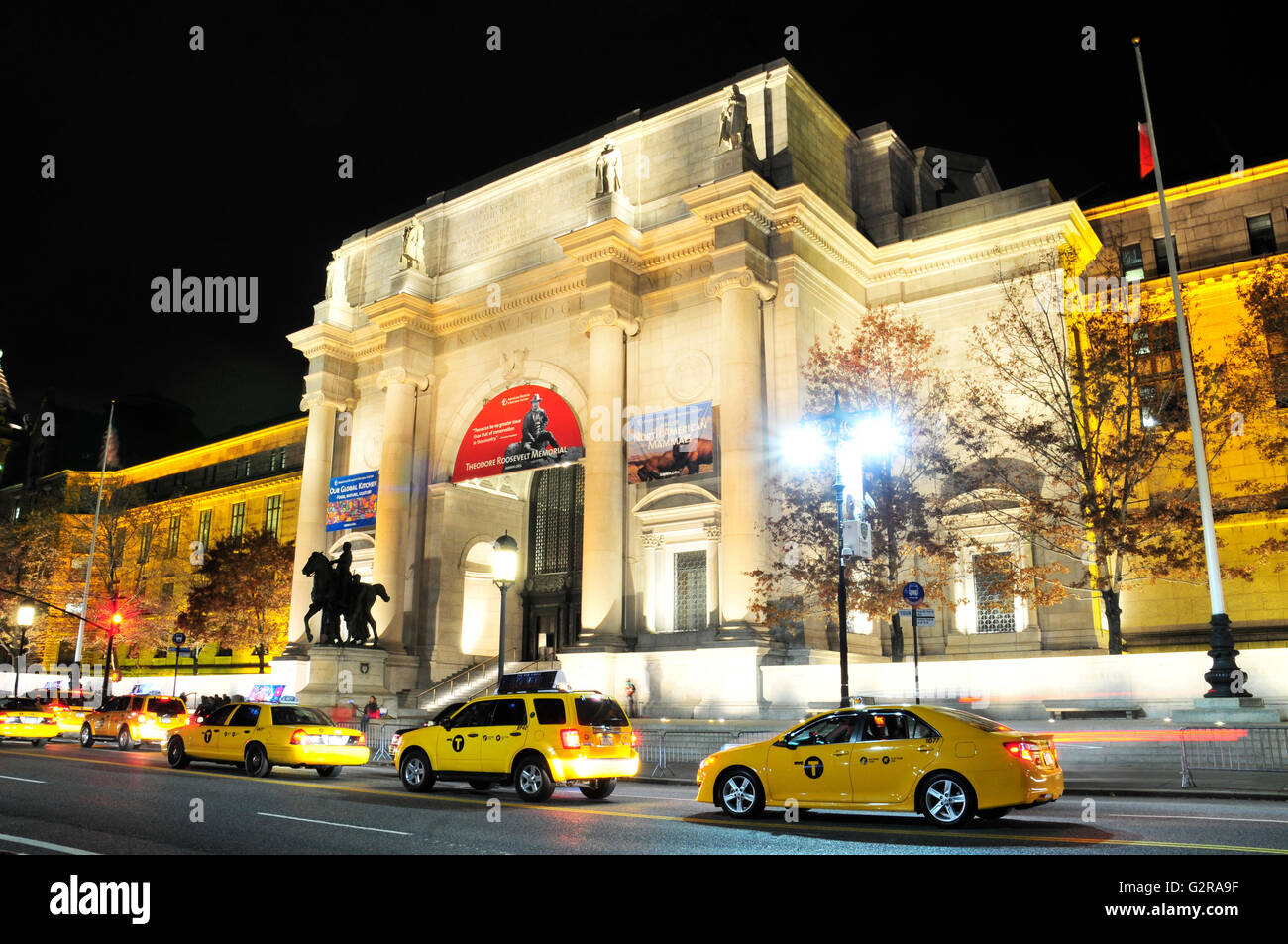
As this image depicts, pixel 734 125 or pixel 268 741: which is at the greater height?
pixel 734 125

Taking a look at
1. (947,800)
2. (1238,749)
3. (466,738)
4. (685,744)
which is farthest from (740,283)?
(947,800)

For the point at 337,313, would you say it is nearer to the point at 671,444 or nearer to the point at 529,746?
the point at 671,444

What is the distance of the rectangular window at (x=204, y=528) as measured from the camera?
73875mm

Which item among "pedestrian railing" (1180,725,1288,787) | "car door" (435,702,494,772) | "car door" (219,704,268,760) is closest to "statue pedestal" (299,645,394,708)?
"car door" (219,704,268,760)

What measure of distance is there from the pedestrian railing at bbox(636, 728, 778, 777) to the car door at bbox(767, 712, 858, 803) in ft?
30.0

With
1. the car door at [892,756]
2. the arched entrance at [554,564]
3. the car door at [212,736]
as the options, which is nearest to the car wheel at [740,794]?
the car door at [892,756]

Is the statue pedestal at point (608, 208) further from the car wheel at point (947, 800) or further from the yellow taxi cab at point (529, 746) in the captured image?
the car wheel at point (947, 800)

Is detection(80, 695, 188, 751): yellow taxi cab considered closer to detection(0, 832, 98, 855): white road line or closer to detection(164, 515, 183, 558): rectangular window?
detection(0, 832, 98, 855): white road line

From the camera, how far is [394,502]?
42.5 meters

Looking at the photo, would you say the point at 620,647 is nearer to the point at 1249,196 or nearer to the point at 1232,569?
the point at 1232,569

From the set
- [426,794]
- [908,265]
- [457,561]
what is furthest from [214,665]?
[426,794]

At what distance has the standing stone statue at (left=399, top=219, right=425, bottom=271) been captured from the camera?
4475 centimetres

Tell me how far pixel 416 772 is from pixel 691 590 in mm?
19472
